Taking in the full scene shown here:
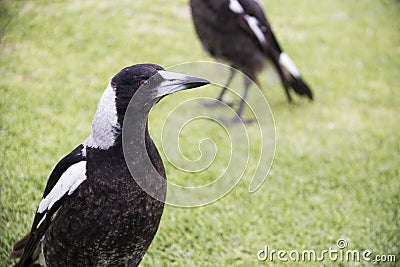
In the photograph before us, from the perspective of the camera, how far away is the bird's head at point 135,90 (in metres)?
1.93

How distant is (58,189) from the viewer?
210 cm

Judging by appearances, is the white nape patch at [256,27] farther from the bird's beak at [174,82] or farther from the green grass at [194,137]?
the bird's beak at [174,82]

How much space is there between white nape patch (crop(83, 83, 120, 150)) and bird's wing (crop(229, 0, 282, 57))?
272 centimetres

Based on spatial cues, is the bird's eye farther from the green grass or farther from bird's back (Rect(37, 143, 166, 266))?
the green grass

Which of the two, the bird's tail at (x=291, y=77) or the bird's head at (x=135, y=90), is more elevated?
the bird's head at (x=135, y=90)

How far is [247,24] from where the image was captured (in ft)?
14.9

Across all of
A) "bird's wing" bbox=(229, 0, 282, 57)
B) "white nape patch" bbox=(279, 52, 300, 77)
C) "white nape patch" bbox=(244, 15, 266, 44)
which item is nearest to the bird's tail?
"white nape patch" bbox=(279, 52, 300, 77)

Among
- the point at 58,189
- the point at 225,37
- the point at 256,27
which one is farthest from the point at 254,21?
the point at 58,189

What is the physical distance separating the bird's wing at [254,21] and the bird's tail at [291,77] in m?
0.26

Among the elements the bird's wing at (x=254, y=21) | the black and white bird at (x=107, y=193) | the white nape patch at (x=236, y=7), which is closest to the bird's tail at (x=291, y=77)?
the bird's wing at (x=254, y=21)

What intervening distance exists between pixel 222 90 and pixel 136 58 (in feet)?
3.35

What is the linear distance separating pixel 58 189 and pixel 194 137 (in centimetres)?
218

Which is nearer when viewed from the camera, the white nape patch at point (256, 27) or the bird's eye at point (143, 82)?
the bird's eye at point (143, 82)

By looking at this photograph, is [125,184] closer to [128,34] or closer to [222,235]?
[222,235]
